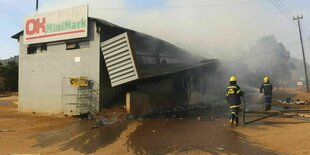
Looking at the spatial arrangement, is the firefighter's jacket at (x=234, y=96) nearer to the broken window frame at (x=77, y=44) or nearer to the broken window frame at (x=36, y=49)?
the broken window frame at (x=77, y=44)

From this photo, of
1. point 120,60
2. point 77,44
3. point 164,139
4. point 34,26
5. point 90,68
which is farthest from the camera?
point 34,26

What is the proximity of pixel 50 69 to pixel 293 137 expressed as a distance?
1370 cm

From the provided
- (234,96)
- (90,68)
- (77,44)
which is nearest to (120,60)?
(90,68)

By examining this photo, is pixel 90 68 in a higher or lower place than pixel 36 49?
lower

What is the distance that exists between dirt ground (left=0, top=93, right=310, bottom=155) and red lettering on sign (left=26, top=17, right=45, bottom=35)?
7.22 meters

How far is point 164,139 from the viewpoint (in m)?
9.46

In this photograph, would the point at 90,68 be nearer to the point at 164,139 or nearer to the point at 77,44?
the point at 77,44

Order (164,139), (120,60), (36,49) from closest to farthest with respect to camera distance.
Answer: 1. (164,139)
2. (120,60)
3. (36,49)

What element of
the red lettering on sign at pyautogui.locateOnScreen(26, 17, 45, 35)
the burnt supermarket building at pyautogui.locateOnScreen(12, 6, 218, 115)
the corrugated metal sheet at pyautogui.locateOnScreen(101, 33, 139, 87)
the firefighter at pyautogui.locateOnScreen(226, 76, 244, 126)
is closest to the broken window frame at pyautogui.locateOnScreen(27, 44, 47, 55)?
the burnt supermarket building at pyautogui.locateOnScreen(12, 6, 218, 115)

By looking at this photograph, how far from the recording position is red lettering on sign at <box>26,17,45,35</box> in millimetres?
18484

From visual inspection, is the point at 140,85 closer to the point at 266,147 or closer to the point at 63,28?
the point at 63,28

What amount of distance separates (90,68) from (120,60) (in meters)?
2.40

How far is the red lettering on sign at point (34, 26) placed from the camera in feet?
60.6

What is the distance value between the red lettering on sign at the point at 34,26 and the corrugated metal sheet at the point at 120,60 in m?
5.04
